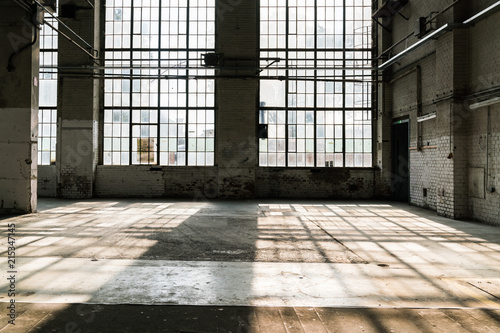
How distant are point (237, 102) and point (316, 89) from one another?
9.36 ft

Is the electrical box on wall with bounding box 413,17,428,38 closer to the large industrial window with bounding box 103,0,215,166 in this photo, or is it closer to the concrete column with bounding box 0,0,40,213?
the large industrial window with bounding box 103,0,215,166

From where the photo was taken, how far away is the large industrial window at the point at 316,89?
12.9m

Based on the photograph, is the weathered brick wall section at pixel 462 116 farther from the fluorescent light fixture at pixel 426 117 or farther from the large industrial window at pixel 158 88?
the large industrial window at pixel 158 88

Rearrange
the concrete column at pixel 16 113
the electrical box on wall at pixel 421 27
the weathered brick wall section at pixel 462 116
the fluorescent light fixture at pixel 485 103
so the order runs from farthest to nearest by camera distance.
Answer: the electrical box on wall at pixel 421 27
the concrete column at pixel 16 113
the weathered brick wall section at pixel 462 116
the fluorescent light fixture at pixel 485 103

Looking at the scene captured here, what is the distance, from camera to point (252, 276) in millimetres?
4008

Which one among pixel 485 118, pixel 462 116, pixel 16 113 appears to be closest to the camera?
pixel 485 118

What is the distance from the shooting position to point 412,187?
1125 centimetres

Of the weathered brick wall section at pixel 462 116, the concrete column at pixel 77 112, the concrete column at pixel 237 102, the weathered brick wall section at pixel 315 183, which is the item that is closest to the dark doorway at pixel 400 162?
the weathered brick wall section at pixel 315 183

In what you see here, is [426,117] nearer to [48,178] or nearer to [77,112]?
[77,112]

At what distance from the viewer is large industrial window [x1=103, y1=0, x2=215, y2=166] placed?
12898mm

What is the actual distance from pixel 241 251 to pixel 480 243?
3844mm

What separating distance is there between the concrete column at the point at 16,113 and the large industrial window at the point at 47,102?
4.34 m

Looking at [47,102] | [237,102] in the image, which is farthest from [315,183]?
[47,102]

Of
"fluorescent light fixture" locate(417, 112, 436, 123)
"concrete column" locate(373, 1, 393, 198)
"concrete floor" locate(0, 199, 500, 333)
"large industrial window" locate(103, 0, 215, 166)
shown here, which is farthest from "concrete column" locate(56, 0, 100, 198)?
"fluorescent light fixture" locate(417, 112, 436, 123)
